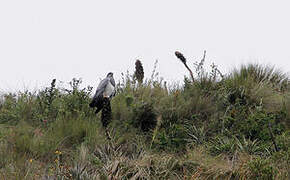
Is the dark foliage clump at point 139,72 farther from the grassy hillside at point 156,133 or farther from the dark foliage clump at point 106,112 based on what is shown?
the dark foliage clump at point 106,112

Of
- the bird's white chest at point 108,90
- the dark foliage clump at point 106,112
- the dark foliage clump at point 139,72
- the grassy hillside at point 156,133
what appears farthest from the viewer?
the dark foliage clump at point 139,72

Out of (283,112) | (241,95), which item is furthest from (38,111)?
(283,112)

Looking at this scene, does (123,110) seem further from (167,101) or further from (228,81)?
(228,81)

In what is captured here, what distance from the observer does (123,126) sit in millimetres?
6328

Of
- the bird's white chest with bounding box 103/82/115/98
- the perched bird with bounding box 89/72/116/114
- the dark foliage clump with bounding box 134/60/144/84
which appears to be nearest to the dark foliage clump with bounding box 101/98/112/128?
the perched bird with bounding box 89/72/116/114

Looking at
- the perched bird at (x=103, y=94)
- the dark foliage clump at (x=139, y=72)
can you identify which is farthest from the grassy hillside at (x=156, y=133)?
the perched bird at (x=103, y=94)

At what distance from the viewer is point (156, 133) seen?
5762mm

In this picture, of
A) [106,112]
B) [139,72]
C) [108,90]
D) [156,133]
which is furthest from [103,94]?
[139,72]

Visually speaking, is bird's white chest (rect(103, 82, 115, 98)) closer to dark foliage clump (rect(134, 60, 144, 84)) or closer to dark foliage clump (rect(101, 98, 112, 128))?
dark foliage clump (rect(101, 98, 112, 128))

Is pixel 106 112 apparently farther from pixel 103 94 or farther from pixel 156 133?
pixel 156 133

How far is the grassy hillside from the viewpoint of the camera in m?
4.41

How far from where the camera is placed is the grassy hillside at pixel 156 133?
174 inches

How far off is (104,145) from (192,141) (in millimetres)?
1560

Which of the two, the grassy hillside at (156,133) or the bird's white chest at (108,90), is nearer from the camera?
the grassy hillside at (156,133)
